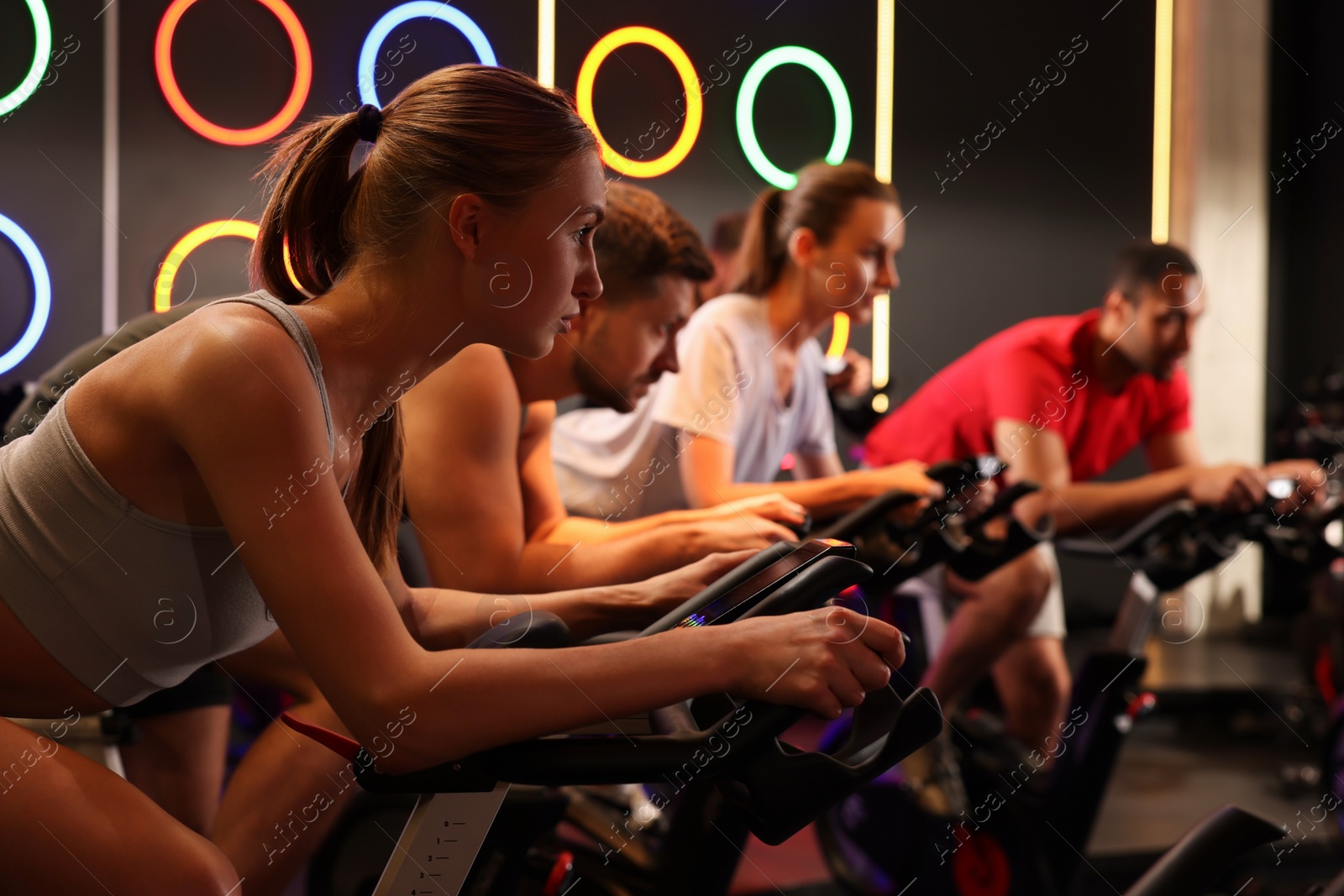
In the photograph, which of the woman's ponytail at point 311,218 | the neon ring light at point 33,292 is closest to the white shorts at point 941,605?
the woman's ponytail at point 311,218

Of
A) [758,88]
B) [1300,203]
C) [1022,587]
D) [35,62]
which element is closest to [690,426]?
[1022,587]

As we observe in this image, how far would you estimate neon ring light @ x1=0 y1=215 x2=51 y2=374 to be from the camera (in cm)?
271

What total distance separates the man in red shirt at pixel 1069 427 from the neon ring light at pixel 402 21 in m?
1.59

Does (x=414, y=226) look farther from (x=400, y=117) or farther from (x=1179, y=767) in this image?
(x=1179, y=767)

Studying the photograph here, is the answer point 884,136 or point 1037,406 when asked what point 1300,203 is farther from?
point 1037,406

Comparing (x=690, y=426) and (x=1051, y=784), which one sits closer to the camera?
(x=690, y=426)

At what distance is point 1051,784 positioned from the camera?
106 inches

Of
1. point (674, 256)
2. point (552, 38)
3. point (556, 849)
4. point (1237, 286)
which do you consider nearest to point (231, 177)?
point (552, 38)

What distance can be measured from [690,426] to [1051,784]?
1254 mm

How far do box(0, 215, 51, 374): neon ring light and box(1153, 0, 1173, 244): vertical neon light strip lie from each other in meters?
4.82

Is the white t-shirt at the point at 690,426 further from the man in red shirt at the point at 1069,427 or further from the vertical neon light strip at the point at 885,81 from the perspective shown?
the vertical neon light strip at the point at 885,81

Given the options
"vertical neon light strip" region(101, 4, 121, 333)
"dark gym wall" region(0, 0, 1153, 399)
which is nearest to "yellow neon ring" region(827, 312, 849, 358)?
"dark gym wall" region(0, 0, 1153, 399)

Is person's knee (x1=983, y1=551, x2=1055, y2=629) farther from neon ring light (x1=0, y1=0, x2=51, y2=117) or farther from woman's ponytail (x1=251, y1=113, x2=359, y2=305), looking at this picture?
neon ring light (x1=0, y1=0, x2=51, y2=117)

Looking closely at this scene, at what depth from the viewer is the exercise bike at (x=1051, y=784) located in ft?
8.61
